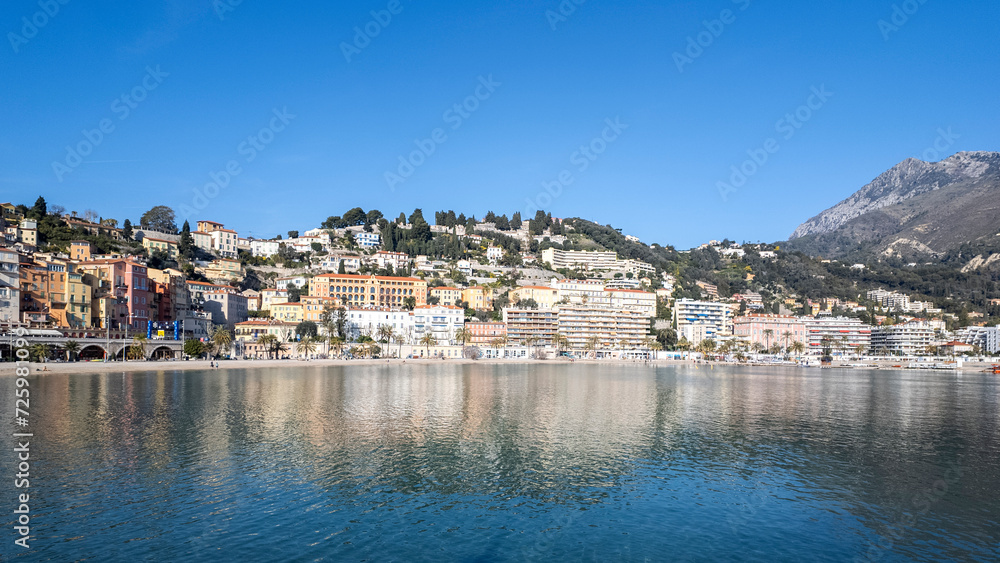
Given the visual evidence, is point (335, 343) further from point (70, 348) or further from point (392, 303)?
point (70, 348)

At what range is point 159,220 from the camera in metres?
122

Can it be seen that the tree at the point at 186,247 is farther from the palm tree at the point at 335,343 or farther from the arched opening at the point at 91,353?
the arched opening at the point at 91,353

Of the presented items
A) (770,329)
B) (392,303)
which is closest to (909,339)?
(770,329)

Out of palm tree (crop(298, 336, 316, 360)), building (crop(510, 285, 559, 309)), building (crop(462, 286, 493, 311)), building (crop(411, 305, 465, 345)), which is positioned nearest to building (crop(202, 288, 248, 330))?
palm tree (crop(298, 336, 316, 360))

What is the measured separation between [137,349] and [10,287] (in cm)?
1227

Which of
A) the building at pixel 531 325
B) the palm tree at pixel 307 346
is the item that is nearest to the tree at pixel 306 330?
the palm tree at pixel 307 346

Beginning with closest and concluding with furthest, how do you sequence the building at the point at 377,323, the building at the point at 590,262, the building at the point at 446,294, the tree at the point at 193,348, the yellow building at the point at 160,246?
the tree at the point at 193,348
the building at the point at 377,323
the yellow building at the point at 160,246
the building at the point at 446,294
the building at the point at 590,262

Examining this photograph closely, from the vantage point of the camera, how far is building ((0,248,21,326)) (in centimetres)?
5778

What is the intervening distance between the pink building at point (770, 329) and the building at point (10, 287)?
111 metres

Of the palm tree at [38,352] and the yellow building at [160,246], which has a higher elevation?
the yellow building at [160,246]

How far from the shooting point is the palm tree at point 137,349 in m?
65.4

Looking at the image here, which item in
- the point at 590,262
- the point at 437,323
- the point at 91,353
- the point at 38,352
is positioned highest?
the point at 590,262

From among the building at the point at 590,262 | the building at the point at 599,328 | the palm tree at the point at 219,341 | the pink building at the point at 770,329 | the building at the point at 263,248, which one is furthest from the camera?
the building at the point at 590,262
